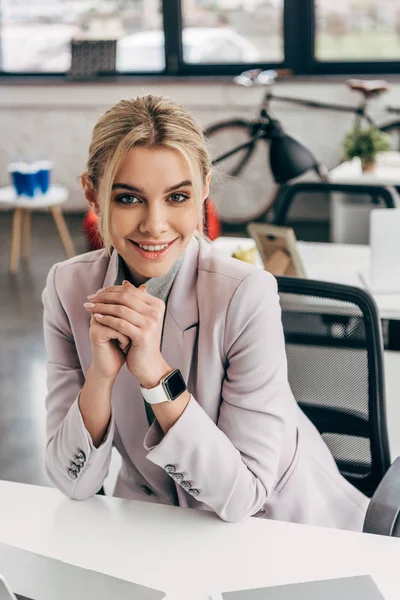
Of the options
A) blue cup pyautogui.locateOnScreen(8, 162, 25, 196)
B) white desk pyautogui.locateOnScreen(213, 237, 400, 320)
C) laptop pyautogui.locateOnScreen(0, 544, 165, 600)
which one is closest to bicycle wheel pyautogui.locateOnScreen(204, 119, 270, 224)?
blue cup pyautogui.locateOnScreen(8, 162, 25, 196)

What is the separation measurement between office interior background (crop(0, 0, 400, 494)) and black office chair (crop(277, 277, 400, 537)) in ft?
12.3

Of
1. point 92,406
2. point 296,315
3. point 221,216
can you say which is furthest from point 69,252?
point 92,406

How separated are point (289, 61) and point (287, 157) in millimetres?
3992

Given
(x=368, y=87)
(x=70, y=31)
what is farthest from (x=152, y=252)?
(x=70, y=31)

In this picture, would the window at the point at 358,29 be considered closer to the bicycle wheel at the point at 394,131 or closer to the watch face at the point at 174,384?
the bicycle wheel at the point at 394,131

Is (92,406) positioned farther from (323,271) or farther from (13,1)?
(13,1)

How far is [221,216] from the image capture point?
6.50 metres

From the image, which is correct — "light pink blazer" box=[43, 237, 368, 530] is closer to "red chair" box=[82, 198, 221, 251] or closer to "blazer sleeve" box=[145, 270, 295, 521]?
"blazer sleeve" box=[145, 270, 295, 521]

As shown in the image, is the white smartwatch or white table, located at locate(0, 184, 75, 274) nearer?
the white smartwatch

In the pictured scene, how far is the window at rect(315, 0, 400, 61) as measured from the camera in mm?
6016

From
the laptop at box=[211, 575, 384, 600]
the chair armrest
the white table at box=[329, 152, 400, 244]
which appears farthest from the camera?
the white table at box=[329, 152, 400, 244]

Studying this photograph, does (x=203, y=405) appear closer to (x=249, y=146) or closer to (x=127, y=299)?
(x=127, y=299)

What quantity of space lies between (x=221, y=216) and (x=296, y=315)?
189 inches

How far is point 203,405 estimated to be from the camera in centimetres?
141
